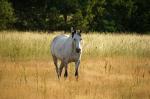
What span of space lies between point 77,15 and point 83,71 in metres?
18.0

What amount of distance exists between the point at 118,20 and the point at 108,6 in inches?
61.9

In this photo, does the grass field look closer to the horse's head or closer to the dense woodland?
the horse's head

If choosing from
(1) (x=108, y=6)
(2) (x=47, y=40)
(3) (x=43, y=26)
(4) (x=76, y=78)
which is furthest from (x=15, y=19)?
(4) (x=76, y=78)

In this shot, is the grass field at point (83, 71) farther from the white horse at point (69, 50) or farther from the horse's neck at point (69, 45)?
the horse's neck at point (69, 45)

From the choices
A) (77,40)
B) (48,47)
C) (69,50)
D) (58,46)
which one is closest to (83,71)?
(58,46)

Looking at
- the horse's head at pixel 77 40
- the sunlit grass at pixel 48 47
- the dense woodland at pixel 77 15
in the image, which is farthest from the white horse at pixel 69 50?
the dense woodland at pixel 77 15

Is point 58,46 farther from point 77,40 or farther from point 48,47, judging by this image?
point 48,47

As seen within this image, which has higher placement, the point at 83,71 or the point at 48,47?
the point at 83,71

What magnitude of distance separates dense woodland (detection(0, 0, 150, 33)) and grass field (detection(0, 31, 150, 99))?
12052mm

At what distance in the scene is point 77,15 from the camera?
29609 millimetres

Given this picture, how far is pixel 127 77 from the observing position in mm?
10617

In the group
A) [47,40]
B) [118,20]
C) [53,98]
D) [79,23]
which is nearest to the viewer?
[53,98]

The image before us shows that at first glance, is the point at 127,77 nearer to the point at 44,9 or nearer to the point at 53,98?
the point at 53,98

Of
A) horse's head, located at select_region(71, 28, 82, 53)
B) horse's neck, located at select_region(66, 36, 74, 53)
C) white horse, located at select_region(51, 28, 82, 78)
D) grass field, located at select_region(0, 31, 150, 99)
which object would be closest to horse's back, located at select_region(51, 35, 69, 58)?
white horse, located at select_region(51, 28, 82, 78)
